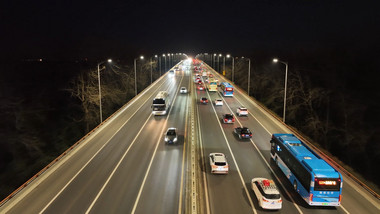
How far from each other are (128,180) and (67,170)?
5874mm

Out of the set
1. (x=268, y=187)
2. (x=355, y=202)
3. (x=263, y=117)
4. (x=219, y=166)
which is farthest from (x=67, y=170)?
(x=263, y=117)

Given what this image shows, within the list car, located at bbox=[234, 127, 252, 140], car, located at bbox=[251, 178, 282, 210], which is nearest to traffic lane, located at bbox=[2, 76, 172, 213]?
car, located at bbox=[251, 178, 282, 210]

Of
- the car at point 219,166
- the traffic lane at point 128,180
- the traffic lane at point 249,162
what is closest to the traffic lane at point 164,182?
the traffic lane at point 128,180

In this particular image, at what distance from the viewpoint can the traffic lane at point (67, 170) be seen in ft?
61.9

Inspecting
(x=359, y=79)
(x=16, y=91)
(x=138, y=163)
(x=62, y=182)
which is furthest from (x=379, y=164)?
(x=16, y=91)

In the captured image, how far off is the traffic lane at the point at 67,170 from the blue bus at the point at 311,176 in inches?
673

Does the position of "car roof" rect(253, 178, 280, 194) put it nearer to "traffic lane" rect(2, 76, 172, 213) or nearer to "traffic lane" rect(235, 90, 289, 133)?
"traffic lane" rect(2, 76, 172, 213)

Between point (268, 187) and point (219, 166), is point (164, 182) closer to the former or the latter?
point (219, 166)

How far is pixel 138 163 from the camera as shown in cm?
2541

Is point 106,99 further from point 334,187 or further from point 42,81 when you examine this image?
point 334,187

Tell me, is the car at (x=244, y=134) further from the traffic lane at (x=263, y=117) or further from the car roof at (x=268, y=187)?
the car roof at (x=268, y=187)

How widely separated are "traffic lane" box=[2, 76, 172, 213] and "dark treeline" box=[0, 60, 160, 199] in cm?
1117

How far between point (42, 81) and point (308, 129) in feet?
216

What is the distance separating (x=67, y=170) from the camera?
23.9m
